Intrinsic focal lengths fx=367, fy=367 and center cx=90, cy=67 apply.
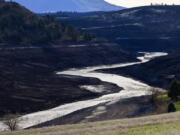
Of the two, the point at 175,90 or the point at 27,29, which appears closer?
the point at 175,90

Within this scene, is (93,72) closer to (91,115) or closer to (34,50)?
(34,50)

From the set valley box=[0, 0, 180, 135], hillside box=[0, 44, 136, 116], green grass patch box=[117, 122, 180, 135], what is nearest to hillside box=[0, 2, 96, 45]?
valley box=[0, 0, 180, 135]

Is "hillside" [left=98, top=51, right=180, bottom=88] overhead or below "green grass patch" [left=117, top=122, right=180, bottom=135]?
below

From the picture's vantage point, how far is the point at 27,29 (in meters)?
168

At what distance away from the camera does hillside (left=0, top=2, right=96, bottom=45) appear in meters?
152

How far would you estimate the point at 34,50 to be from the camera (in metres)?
138

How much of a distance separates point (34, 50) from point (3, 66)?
29.7 m

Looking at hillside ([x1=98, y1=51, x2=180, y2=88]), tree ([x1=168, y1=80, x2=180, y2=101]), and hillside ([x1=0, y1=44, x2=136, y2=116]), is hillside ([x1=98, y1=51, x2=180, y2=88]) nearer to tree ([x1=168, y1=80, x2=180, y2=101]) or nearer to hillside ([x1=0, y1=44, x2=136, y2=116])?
hillside ([x1=0, y1=44, x2=136, y2=116])

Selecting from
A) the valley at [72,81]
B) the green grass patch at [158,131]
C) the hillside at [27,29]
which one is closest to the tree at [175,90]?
the valley at [72,81]

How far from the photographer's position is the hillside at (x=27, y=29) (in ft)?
497

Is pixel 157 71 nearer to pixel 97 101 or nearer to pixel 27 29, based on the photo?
pixel 97 101

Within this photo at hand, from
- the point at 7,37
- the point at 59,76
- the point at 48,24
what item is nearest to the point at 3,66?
the point at 59,76

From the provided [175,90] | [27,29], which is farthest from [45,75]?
[27,29]

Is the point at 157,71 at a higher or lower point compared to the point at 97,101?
lower
